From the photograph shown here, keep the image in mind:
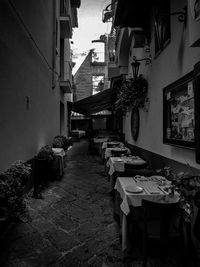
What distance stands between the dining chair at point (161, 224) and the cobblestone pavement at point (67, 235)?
381mm

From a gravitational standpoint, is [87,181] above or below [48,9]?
below

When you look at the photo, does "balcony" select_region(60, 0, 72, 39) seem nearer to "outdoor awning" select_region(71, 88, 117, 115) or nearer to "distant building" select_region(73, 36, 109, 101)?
"outdoor awning" select_region(71, 88, 117, 115)

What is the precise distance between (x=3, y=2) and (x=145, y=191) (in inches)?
138

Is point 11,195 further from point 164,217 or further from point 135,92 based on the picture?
point 135,92

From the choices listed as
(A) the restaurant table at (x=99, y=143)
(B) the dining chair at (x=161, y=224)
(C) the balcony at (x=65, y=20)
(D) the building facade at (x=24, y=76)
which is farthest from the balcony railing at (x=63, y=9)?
(B) the dining chair at (x=161, y=224)

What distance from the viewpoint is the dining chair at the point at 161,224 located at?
2.12 metres

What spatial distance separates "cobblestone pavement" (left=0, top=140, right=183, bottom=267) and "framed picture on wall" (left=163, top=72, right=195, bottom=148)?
1578 millimetres

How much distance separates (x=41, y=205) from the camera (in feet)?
14.0

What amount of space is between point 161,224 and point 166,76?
257 centimetres

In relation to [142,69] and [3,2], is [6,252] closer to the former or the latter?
[3,2]

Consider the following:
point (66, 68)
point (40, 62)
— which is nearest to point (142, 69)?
point (40, 62)

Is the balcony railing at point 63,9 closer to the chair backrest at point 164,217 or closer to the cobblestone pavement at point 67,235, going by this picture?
the cobblestone pavement at point 67,235

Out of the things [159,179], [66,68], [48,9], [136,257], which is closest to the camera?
[136,257]

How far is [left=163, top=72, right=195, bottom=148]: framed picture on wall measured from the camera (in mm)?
2905
